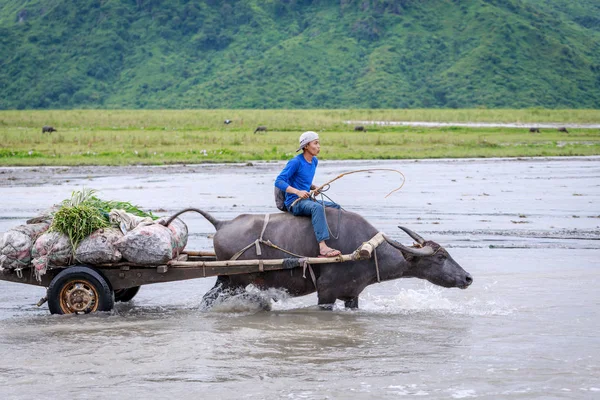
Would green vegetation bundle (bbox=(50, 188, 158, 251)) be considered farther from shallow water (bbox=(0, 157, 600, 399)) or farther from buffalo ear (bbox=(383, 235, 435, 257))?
buffalo ear (bbox=(383, 235, 435, 257))

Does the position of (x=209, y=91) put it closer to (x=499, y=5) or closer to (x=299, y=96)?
(x=299, y=96)

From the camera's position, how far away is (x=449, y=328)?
29.7 feet

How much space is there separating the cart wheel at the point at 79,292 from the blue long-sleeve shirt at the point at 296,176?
2.10m

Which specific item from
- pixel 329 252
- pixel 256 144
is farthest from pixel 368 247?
pixel 256 144

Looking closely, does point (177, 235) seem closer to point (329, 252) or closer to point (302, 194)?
point (302, 194)

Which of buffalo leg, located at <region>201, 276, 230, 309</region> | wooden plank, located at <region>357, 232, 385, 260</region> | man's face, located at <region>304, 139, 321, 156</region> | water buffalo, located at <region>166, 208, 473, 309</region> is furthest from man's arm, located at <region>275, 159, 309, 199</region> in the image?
buffalo leg, located at <region>201, 276, 230, 309</region>

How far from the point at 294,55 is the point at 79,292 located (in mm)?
126943

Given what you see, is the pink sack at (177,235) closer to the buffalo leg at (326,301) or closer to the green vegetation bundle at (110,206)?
the green vegetation bundle at (110,206)

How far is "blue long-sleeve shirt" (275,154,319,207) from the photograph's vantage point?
9.51 meters

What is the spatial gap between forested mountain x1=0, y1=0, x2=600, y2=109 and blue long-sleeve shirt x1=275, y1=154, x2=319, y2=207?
109642 mm

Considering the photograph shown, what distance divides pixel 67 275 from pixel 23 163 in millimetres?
24258

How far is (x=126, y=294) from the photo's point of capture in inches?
416

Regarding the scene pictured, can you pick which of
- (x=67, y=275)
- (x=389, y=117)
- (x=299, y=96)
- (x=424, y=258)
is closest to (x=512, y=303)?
(x=424, y=258)

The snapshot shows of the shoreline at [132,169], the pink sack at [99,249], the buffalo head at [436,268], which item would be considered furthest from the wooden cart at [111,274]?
the shoreline at [132,169]
